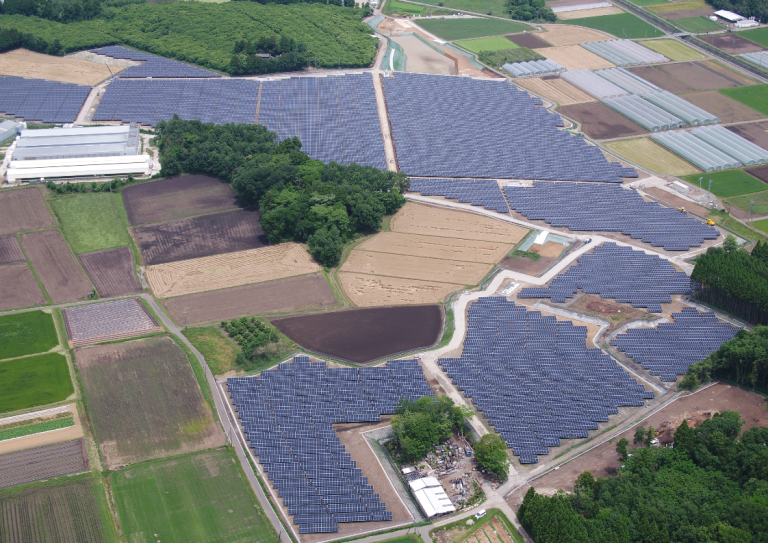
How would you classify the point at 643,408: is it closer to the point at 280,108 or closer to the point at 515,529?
the point at 515,529

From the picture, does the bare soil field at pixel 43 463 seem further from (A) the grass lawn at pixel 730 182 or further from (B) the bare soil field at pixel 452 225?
(A) the grass lawn at pixel 730 182

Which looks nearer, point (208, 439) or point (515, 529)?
point (515, 529)

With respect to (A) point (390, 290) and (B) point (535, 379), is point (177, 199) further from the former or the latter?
(B) point (535, 379)

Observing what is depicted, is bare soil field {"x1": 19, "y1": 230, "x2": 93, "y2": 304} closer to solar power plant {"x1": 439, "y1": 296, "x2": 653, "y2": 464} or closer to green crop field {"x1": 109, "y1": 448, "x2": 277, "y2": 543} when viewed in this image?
green crop field {"x1": 109, "y1": 448, "x2": 277, "y2": 543}

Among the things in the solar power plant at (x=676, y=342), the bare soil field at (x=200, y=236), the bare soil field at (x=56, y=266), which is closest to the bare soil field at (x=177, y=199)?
the bare soil field at (x=200, y=236)

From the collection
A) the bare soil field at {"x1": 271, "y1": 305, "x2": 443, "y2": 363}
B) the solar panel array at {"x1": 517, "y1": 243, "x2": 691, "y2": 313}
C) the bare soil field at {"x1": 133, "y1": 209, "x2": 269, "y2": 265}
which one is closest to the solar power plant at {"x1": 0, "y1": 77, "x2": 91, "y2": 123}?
the bare soil field at {"x1": 133, "y1": 209, "x2": 269, "y2": 265}

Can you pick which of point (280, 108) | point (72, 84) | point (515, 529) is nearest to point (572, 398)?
point (515, 529)
